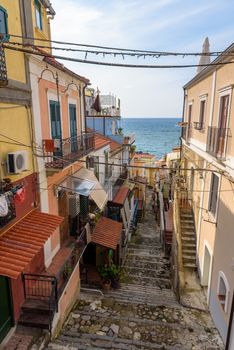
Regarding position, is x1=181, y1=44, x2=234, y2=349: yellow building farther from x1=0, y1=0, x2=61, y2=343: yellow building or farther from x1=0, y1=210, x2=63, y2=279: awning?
x1=0, y1=0, x2=61, y2=343: yellow building

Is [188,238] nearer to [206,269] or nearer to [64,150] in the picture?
[206,269]

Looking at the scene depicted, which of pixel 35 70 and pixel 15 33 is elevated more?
pixel 15 33

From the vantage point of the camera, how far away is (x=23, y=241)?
22.2ft

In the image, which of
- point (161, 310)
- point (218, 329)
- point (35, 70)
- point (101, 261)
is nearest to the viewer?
point (35, 70)

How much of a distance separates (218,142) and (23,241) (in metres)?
8.67

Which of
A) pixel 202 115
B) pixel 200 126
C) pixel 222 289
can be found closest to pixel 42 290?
pixel 222 289

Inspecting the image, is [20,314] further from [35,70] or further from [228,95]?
[228,95]

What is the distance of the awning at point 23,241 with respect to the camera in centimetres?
583

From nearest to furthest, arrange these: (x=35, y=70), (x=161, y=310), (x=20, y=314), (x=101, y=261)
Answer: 1. (x=20, y=314)
2. (x=35, y=70)
3. (x=161, y=310)
4. (x=101, y=261)

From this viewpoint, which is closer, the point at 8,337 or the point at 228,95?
the point at 8,337

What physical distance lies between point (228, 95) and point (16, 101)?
27.5 feet

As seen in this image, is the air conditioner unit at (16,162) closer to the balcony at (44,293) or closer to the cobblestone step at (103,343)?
the balcony at (44,293)

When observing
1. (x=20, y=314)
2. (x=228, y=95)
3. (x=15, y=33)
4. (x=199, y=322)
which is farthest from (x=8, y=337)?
(x=228, y=95)

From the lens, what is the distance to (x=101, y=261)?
1491 cm
